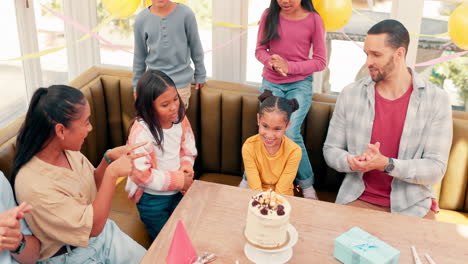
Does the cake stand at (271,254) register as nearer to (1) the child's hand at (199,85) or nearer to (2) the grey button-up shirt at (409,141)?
(2) the grey button-up shirt at (409,141)

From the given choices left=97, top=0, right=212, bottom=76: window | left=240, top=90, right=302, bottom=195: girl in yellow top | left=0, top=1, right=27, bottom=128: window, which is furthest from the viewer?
left=97, top=0, right=212, bottom=76: window

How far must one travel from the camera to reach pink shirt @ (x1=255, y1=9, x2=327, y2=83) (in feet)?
8.55

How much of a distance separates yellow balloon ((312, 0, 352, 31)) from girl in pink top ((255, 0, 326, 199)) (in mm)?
101

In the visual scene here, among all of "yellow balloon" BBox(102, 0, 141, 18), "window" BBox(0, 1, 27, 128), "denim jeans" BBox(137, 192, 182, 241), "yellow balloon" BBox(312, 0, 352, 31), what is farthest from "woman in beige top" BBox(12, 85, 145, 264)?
"window" BBox(0, 1, 27, 128)

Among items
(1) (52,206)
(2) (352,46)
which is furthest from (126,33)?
(1) (52,206)

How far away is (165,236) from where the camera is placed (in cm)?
164

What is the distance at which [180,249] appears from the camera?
1446 millimetres

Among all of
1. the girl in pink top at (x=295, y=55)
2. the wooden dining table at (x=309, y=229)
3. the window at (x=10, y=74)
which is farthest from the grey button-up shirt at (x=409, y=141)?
the window at (x=10, y=74)

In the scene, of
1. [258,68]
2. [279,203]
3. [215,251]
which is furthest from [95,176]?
[258,68]

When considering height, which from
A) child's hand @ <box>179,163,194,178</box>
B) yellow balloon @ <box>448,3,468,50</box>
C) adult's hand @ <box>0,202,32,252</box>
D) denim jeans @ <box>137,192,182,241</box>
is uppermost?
yellow balloon @ <box>448,3,468,50</box>

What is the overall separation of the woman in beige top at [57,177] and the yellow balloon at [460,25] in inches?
75.1

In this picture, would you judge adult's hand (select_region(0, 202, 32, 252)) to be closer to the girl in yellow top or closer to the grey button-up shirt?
the girl in yellow top

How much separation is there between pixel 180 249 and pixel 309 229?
497mm

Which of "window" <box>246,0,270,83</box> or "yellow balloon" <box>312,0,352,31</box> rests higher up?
"yellow balloon" <box>312,0,352,31</box>
